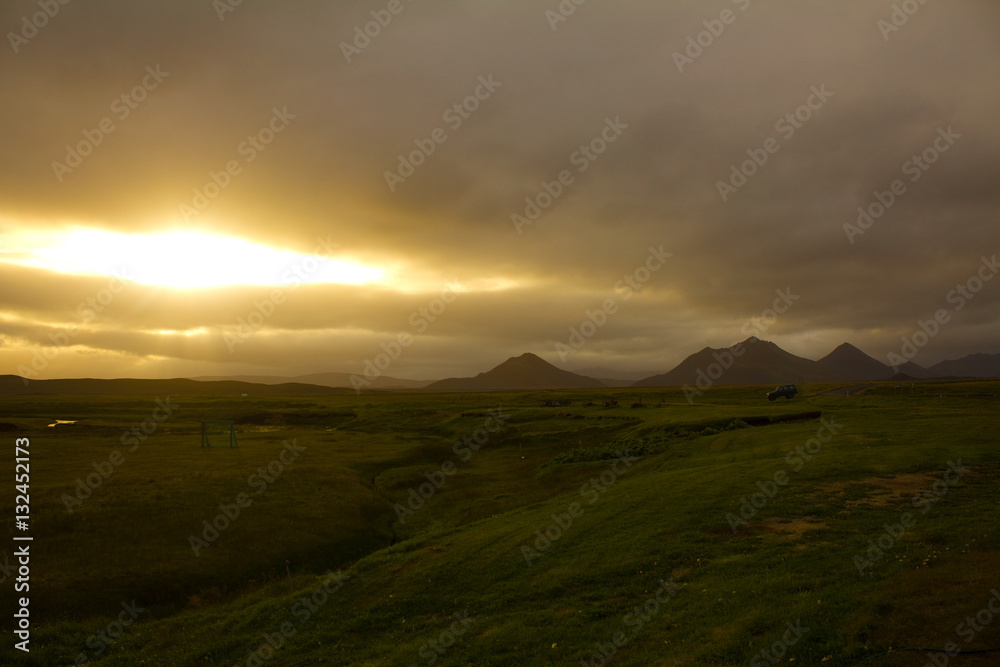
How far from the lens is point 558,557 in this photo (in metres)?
28.1

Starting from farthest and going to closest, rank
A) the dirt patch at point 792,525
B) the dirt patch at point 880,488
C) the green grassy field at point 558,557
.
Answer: the dirt patch at point 880,488 < the dirt patch at point 792,525 < the green grassy field at point 558,557

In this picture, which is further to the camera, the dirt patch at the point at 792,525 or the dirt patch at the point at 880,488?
the dirt patch at the point at 880,488

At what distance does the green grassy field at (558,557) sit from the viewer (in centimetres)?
1761

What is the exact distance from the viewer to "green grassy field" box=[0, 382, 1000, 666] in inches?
693

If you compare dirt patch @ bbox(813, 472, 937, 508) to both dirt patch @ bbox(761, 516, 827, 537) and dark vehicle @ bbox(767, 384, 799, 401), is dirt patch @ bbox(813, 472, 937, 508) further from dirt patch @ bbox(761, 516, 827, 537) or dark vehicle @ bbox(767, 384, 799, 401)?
dark vehicle @ bbox(767, 384, 799, 401)

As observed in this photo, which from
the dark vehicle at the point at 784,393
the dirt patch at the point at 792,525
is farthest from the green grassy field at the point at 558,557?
the dark vehicle at the point at 784,393

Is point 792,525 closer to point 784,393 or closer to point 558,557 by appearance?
point 558,557

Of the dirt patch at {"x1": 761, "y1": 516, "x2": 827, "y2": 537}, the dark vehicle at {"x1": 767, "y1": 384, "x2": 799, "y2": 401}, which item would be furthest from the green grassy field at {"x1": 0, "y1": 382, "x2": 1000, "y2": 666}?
the dark vehicle at {"x1": 767, "y1": 384, "x2": 799, "y2": 401}

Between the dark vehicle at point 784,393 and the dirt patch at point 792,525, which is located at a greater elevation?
the dirt patch at point 792,525

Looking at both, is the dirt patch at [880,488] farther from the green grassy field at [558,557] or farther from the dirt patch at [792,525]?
the dirt patch at [792,525]

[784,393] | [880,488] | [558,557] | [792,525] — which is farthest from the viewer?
[784,393]

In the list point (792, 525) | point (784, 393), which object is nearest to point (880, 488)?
point (792, 525)

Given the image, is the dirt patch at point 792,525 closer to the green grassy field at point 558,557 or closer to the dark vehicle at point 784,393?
the green grassy field at point 558,557

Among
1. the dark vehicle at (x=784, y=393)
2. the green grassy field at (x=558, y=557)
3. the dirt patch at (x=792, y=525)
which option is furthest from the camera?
the dark vehicle at (x=784, y=393)
